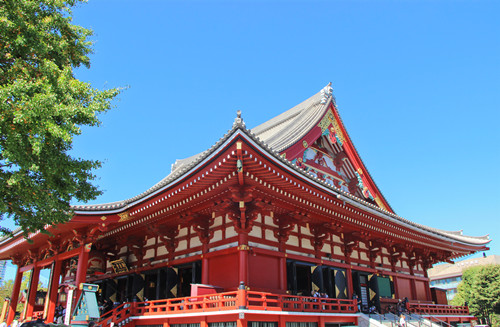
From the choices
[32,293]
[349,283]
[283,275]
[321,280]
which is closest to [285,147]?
[283,275]

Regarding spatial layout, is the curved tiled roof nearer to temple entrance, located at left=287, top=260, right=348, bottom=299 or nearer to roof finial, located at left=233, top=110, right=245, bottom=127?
roof finial, located at left=233, top=110, right=245, bottom=127

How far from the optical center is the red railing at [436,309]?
60.1 feet

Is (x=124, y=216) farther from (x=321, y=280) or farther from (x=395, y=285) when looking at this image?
(x=395, y=285)

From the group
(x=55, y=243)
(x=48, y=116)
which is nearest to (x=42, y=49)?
(x=48, y=116)

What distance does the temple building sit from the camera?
11344mm

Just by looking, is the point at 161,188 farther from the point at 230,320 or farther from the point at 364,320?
the point at 364,320

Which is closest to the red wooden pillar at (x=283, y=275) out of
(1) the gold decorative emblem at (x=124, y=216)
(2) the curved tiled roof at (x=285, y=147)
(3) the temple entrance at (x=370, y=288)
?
(2) the curved tiled roof at (x=285, y=147)

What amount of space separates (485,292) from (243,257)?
36.8 m

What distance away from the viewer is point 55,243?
16125mm

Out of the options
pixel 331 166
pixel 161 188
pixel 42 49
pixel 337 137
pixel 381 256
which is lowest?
pixel 381 256

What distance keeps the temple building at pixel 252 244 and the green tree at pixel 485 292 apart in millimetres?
20280

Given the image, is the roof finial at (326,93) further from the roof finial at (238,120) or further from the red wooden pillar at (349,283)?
the roof finial at (238,120)

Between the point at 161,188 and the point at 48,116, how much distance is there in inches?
188

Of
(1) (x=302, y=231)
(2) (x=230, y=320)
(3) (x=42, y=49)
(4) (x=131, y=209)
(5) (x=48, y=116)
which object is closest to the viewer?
(5) (x=48, y=116)
